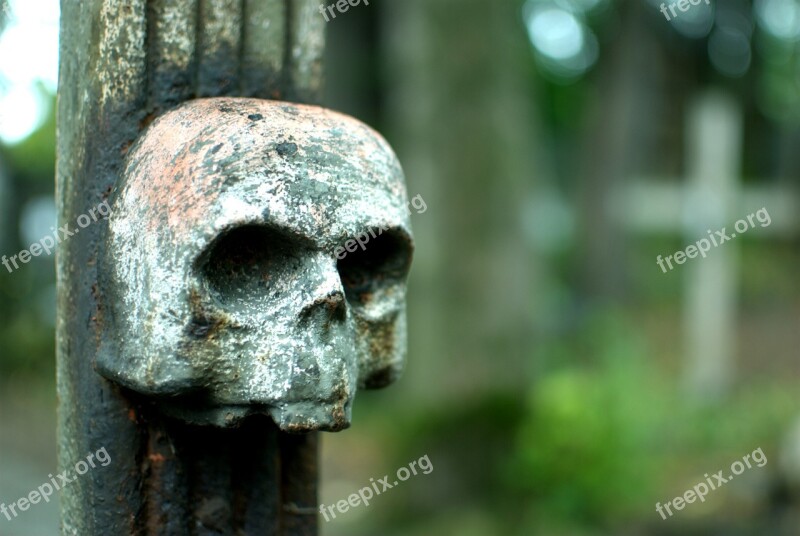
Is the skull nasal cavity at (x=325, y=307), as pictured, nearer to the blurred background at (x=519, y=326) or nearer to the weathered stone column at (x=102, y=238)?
the weathered stone column at (x=102, y=238)

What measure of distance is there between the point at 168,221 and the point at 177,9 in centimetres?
31

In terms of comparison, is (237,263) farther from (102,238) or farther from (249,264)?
(102,238)

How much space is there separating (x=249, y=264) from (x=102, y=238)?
18 cm

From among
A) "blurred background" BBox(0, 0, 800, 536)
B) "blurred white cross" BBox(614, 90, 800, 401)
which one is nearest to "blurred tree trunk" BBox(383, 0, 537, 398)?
"blurred background" BBox(0, 0, 800, 536)

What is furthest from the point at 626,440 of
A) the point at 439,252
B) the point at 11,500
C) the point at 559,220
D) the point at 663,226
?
the point at 559,220

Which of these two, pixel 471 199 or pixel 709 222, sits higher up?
pixel 709 222

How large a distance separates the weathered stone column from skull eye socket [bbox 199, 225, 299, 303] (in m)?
0.16

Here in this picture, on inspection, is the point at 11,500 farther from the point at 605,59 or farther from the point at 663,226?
the point at 605,59

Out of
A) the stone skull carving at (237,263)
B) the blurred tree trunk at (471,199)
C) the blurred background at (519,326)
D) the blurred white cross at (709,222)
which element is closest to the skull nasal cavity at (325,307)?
the stone skull carving at (237,263)

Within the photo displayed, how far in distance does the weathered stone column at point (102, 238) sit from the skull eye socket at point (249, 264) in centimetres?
16


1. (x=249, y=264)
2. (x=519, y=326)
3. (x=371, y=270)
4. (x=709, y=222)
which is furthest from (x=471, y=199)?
(x=249, y=264)

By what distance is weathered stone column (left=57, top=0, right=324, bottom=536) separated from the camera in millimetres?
1099

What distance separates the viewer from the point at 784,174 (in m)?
8.57

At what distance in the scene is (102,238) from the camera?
1065mm
